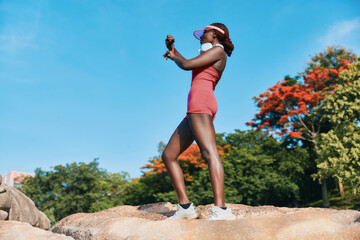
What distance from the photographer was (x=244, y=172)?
865 inches

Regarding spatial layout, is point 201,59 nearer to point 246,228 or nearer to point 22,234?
point 246,228

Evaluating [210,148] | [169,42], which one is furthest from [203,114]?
[169,42]

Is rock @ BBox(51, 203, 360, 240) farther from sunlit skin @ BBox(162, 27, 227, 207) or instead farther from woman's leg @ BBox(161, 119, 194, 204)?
woman's leg @ BBox(161, 119, 194, 204)

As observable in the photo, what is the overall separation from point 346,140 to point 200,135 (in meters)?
13.2

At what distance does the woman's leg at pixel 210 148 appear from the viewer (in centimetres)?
345

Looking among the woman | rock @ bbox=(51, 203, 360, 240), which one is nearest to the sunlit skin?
the woman

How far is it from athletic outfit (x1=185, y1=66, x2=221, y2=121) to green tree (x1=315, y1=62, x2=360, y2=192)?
40.5 feet

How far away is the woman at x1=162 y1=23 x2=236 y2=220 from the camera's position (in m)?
3.48

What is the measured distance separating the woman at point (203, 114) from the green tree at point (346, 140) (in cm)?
1230

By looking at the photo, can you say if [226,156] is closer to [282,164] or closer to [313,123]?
[282,164]

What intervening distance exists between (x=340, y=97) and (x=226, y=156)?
8.82 meters

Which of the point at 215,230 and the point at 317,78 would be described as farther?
the point at 317,78

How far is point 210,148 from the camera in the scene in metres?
3.55

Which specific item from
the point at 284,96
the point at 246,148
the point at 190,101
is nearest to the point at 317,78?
the point at 284,96
